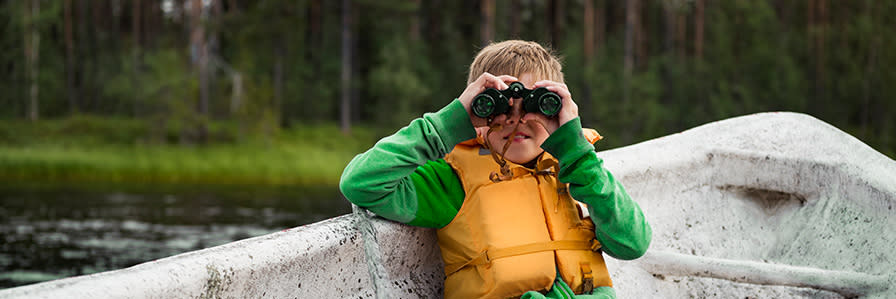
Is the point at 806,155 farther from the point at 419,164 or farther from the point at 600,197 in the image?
the point at 419,164

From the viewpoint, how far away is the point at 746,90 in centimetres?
2711

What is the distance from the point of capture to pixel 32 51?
89.2 ft

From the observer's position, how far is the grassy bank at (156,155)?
18516mm

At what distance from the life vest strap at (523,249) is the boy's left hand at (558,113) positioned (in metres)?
0.27

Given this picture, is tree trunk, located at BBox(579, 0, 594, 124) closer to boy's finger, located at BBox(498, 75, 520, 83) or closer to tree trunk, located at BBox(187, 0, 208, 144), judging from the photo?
tree trunk, located at BBox(187, 0, 208, 144)

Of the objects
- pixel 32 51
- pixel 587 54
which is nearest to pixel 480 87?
pixel 587 54

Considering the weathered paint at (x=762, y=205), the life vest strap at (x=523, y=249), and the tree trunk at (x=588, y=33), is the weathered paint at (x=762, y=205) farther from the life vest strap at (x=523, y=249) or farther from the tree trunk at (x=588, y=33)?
the tree trunk at (x=588, y=33)

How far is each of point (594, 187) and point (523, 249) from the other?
220 millimetres

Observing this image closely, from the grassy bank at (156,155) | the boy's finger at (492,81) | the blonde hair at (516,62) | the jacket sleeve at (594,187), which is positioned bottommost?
the grassy bank at (156,155)

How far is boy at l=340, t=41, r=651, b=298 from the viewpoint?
1868mm

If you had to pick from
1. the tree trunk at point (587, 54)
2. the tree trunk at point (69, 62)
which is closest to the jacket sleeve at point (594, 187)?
the tree trunk at point (587, 54)

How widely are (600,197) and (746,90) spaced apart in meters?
27.1

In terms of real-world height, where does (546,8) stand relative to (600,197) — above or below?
above

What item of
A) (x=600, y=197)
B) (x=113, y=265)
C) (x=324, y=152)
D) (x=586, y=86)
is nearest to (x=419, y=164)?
(x=600, y=197)
